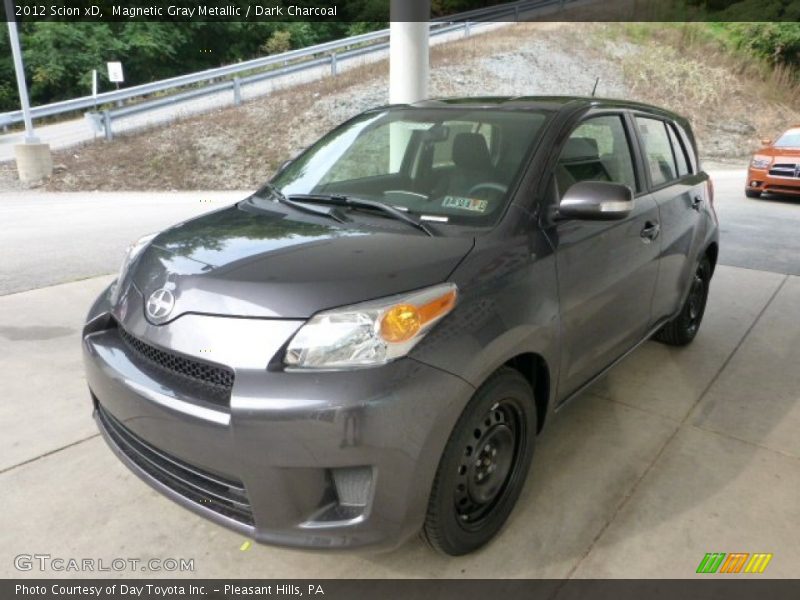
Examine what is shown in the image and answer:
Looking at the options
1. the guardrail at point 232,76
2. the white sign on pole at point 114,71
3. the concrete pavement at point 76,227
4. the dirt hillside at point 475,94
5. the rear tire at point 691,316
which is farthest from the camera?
the white sign on pole at point 114,71

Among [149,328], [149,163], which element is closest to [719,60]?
[149,163]

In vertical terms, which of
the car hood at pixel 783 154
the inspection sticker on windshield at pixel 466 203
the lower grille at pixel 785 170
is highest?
the inspection sticker on windshield at pixel 466 203

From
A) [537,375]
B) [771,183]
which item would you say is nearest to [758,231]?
[771,183]

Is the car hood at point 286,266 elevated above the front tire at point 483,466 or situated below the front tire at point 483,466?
above

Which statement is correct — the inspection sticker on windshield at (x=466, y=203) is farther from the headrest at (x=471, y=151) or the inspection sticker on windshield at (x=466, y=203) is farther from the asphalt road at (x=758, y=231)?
the asphalt road at (x=758, y=231)

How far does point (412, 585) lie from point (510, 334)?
98cm

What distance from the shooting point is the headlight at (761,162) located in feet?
38.6

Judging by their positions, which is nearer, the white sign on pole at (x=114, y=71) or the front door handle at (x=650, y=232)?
the front door handle at (x=650, y=232)

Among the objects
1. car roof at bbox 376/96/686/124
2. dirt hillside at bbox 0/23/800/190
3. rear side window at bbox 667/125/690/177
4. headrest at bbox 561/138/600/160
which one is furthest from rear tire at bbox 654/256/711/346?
dirt hillside at bbox 0/23/800/190

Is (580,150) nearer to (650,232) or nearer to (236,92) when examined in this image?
(650,232)

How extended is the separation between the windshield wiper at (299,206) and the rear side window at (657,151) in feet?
6.29

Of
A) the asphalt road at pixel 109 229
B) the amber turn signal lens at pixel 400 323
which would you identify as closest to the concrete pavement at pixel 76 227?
the asphalt road at pixel 109 229

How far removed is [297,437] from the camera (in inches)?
77.4

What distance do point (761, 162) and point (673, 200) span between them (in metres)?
9.60
